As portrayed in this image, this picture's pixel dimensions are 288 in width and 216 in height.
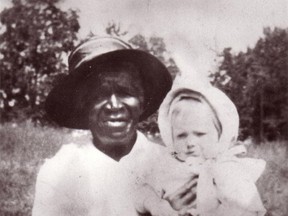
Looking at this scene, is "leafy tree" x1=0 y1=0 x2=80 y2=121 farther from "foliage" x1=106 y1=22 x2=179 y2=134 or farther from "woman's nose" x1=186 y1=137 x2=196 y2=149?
"woman's nose" x1=186 y1=137 x2=196 y2=149

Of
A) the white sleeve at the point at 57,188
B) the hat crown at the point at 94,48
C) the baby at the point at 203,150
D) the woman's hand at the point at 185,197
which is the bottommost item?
the white sleeve at the point at 57,188

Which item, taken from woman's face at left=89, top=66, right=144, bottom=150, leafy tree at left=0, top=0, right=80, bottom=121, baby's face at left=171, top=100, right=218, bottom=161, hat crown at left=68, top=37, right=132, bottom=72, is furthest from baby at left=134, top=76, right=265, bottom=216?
leafy tree at left=0, top=0, right=80, bottom=121

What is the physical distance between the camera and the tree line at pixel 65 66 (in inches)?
81.0

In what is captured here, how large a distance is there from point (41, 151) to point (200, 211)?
0.69 metres

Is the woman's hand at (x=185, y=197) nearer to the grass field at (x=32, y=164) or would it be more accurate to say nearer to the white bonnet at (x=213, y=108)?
the white bonnet at (x=213, y=108)

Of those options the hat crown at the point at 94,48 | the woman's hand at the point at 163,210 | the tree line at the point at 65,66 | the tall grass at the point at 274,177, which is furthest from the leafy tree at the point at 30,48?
the tall grass at the point at 274,177

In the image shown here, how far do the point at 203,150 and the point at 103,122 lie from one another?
391 millimetres

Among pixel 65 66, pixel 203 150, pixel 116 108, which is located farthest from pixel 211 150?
pixel 65 66

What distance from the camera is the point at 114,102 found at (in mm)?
1973

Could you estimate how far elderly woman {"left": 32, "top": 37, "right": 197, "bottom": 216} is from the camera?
77.5 inches

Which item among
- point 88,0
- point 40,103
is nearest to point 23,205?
point 40,103

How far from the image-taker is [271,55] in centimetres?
214

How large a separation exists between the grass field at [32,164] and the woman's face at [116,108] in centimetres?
14

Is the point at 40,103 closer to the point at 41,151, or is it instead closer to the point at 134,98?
the point at 41,151
